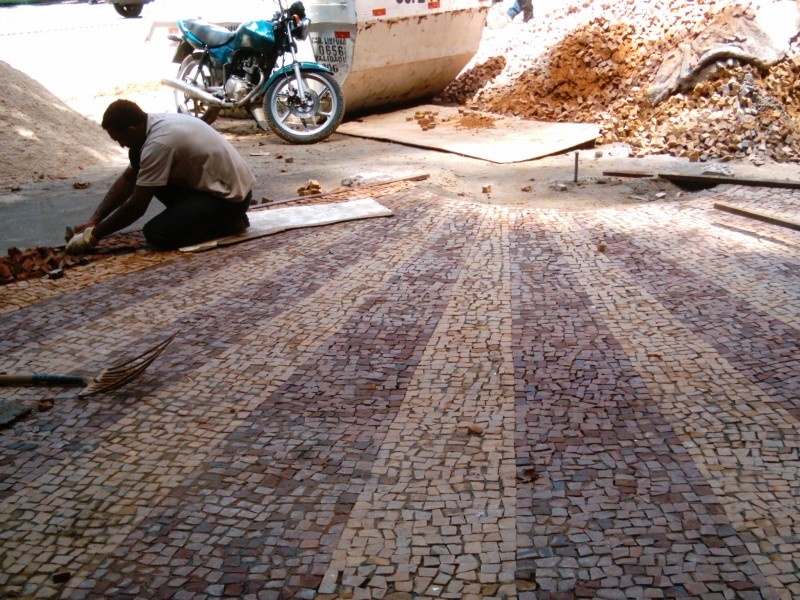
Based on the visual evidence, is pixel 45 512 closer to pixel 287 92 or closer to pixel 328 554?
pixel 328 554

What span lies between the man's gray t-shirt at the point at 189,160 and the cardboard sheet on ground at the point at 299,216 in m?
0.29

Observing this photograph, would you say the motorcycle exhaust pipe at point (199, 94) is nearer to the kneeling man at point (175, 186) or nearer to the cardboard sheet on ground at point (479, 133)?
the cardboard sheet on ground at point (479, 133)

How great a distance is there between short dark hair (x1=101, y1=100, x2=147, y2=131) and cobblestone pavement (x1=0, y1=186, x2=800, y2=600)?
897mm

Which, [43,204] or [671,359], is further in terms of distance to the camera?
[43,204]

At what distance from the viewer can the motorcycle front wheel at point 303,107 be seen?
879 cm

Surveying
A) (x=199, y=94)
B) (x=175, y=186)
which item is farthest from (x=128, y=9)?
(x=175, y=186)

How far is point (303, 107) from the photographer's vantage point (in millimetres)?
8875

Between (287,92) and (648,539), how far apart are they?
744cm

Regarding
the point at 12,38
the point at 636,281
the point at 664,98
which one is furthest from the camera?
the point at 12,38

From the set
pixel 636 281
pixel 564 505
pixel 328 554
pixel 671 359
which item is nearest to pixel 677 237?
pixel 636 281

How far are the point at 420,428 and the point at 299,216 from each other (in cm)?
312

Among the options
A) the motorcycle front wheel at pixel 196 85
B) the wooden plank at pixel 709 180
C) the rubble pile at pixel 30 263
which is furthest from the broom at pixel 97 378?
the motorcycle front wheel at pixel 196 85

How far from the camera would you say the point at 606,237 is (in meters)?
5.16

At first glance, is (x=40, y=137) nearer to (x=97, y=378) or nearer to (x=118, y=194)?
(x=118, y=194)
